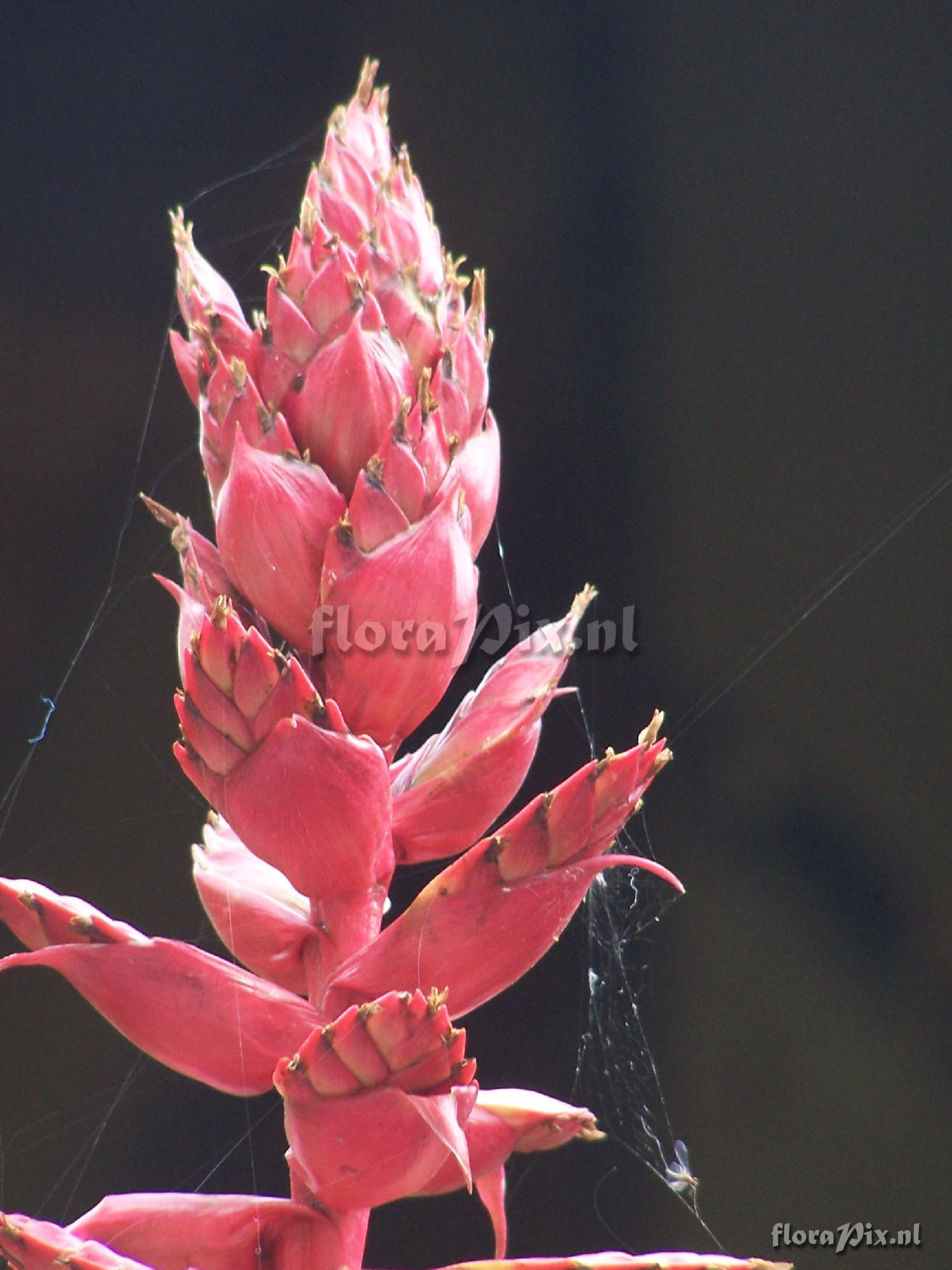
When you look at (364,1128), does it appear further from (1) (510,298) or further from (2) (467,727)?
(1) (510,298)

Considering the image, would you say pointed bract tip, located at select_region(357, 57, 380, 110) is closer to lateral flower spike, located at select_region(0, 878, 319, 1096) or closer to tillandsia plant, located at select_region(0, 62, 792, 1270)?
tillandsia plant, located at select_region(0, 62, 792, 1270)

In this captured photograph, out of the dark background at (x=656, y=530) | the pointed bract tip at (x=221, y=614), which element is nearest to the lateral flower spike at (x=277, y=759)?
the pointed bract tip at (x=221, y=614)

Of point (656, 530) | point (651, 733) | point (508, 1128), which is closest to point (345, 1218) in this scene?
point (508, 1128)

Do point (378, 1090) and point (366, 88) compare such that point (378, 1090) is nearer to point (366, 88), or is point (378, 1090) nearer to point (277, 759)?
point (277, 759)

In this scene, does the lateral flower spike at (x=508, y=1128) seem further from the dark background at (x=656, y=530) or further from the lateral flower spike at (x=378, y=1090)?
the dark background at (x=656, y=530)

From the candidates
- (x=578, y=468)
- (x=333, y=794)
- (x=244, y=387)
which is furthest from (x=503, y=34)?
(x=333, y=794)

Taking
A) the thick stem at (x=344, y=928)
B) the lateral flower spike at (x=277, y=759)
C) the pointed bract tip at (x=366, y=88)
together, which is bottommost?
the thick stem at (x=344, y=928)
